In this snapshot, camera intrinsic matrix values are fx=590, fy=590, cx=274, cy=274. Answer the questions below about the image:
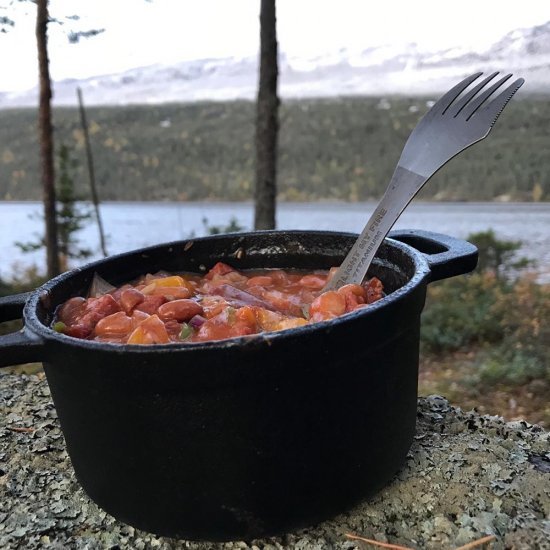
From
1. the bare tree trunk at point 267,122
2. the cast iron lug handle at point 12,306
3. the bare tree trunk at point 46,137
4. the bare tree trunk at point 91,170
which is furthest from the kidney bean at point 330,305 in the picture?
the bare tree trunk at point 91,170

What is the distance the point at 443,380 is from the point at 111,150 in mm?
6075

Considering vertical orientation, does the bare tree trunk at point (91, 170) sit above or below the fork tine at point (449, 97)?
below

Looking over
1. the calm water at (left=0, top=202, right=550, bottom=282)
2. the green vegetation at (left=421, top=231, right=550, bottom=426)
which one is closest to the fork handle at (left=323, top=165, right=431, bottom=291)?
the green vegetation at (left=421, top=231, right=550, bottom=426)

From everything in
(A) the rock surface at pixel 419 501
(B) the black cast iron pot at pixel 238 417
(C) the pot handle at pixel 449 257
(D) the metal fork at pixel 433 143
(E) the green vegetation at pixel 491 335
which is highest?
(D) the metal fork at pixel 433 143

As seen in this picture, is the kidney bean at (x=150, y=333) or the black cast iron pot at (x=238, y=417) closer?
the black cast iron pot at (x=238, y=417)

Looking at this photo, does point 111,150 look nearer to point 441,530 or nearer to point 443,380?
point 443,380

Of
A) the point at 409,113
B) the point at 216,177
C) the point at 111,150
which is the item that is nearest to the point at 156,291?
the point at 409,113

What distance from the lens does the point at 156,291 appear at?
171 centimetres

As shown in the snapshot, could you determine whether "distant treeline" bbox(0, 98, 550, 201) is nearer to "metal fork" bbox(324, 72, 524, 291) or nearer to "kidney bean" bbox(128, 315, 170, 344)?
"metal fork" bbox(324, 72, 524, 291)

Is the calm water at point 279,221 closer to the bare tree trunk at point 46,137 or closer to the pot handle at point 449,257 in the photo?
the bare tree trunk at point 46,137

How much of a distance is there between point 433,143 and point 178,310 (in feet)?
2.69

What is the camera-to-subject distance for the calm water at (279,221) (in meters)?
5.93

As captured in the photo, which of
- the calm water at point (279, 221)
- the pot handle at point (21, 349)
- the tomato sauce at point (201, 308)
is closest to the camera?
the pot handle at point (21, 349)

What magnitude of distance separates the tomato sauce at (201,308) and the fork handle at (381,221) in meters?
0.06
